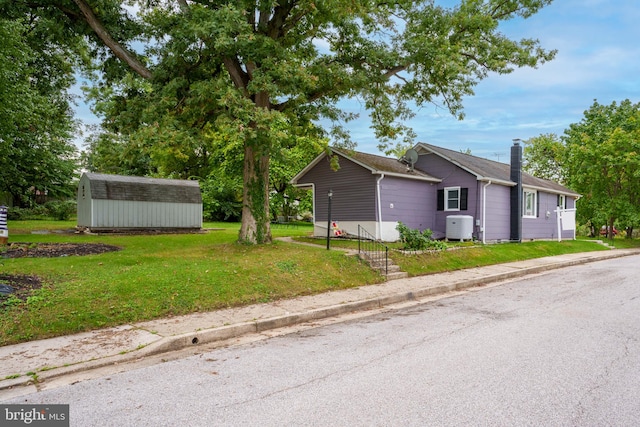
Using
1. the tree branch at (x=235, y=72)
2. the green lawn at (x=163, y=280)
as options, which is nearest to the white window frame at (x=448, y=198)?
the green lawn at (x=163, y=280)

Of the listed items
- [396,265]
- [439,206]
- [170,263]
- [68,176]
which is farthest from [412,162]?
[68,176]

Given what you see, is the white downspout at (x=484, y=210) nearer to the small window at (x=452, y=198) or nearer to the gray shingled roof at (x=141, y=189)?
the small window at (x=452, y=198)

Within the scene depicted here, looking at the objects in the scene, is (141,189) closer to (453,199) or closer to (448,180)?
(448,180)

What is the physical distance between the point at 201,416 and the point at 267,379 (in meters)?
0.97

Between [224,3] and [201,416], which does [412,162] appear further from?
[201,416]

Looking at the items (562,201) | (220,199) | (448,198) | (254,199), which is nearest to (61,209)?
(220,199)

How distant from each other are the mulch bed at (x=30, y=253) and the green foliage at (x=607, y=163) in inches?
1108

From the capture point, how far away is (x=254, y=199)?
1277 cm

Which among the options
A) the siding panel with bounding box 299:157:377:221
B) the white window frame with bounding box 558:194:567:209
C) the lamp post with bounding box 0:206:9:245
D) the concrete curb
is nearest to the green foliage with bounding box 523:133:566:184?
the white window frame with bounding box 558:194:567:209

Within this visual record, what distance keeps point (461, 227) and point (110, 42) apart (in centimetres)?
1472

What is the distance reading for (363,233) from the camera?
58.9ft

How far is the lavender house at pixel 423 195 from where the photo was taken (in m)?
17.8

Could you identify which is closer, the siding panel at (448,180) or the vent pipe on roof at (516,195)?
the siding panel at (448,180)

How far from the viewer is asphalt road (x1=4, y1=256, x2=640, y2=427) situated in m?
3.51
